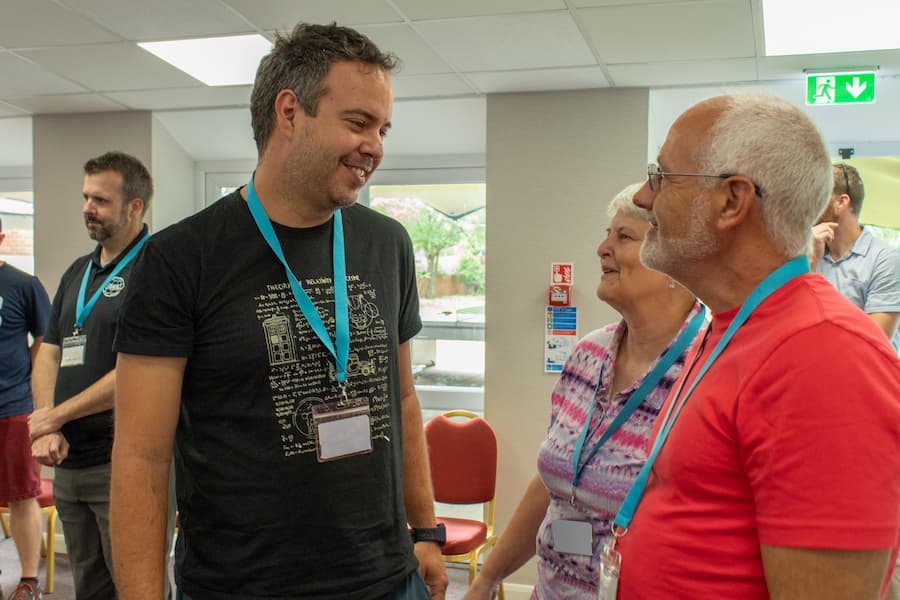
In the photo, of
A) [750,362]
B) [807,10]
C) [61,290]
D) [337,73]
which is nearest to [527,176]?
[807,10]

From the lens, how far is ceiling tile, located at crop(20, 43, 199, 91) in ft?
11.7

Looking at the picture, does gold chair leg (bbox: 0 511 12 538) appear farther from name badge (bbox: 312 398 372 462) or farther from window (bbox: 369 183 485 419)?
name badge (bbox: 312 398 372 462)

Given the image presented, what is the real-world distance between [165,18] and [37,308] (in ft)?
5.18

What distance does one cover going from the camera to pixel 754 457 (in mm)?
901

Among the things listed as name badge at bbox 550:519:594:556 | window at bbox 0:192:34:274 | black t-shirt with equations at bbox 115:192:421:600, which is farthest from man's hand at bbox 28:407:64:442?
window at bbox 0:192:34:274

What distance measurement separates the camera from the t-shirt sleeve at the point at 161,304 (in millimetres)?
1263

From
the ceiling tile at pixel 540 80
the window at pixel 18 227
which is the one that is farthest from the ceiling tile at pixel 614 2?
the window at pixel 18 227

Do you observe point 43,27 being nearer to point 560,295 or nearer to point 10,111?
point 10,111

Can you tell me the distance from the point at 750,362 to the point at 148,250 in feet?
3.18

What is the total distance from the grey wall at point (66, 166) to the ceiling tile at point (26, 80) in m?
0.48

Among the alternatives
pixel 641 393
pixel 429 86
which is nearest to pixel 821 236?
pixel 641 393

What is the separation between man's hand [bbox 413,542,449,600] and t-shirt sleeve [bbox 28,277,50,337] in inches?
112

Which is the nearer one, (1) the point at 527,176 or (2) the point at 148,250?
(2) the point at 148,250

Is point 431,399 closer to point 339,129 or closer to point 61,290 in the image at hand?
point 61,290
